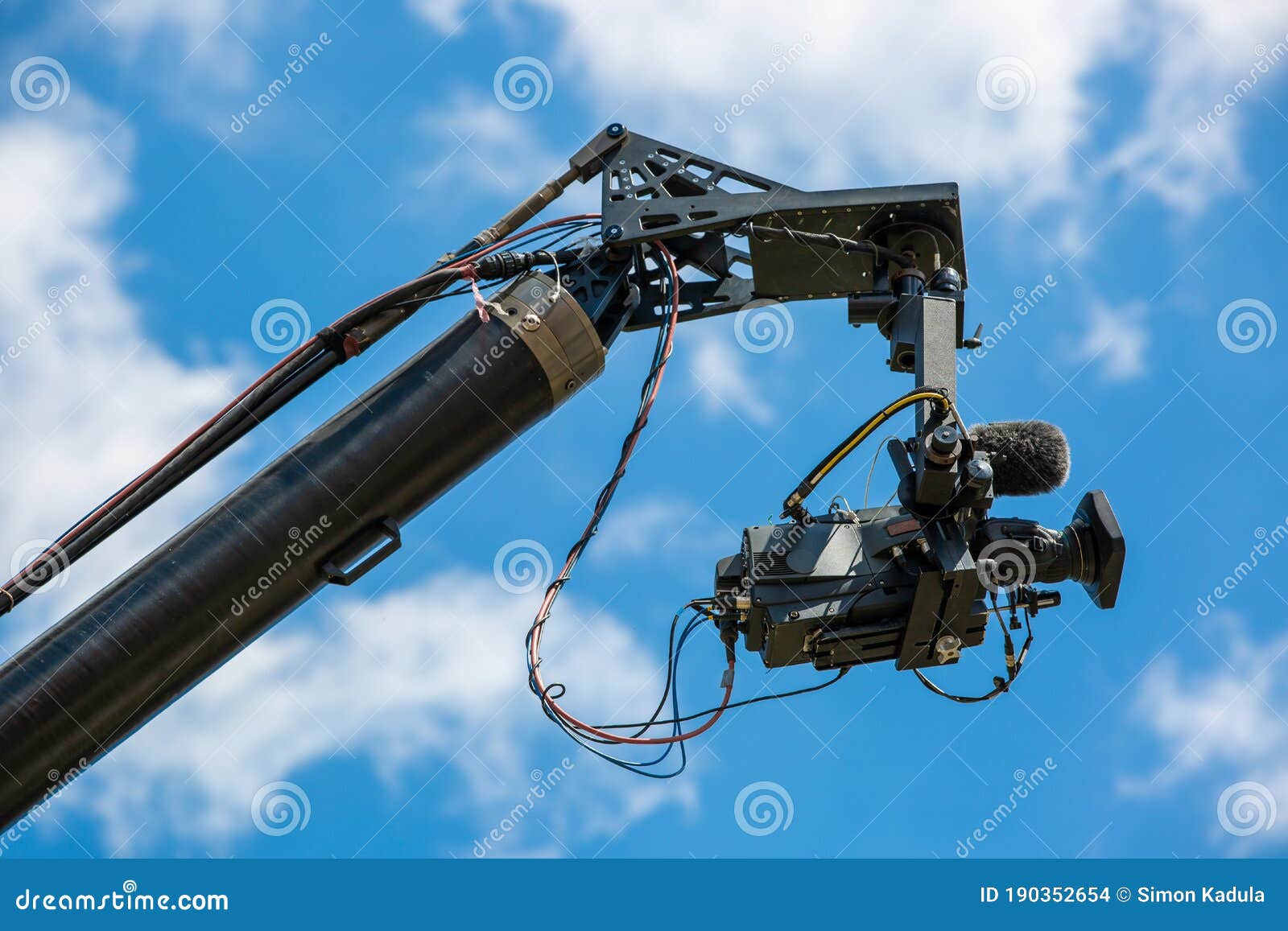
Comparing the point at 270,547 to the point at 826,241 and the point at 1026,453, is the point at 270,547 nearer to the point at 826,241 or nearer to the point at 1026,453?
the point at 826,241

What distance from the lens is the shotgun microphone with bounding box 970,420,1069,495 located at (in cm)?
757

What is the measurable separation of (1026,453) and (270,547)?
173 inches

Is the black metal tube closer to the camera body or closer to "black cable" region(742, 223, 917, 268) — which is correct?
"black cable" region(742, 223, 917, 268)

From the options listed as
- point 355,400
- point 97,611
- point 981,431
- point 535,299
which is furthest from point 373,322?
point 981,431

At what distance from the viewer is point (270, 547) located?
709 cm

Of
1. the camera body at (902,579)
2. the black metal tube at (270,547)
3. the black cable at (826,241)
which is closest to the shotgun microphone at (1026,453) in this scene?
the camera body at (902,579)

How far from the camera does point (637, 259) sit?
→ 8172mm

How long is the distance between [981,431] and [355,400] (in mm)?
3705

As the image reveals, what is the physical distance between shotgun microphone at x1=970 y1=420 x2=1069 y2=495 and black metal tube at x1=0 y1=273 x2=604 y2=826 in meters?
2.62

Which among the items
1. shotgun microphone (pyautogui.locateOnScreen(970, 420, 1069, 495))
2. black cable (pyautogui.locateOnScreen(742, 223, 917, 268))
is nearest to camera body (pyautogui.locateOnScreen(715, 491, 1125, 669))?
shotgun microphone (pyautogui.locateOnScreen(970, 420, 1069, 495))

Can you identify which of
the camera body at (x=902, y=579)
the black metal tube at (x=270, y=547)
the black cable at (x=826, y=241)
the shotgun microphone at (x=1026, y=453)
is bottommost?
the black metal tube at (x=270, y=547)

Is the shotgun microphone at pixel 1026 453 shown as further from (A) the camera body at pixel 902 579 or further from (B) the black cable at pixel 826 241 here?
(B) the black cable at pixel 826 241

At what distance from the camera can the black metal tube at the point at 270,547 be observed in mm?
7016

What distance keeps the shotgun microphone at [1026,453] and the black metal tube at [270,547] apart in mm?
2621
